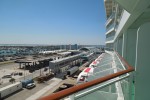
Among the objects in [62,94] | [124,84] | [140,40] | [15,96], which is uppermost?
[140,40]

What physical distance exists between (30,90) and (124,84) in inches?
867

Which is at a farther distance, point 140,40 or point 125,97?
point 140,40

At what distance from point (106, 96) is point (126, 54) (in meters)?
6.98

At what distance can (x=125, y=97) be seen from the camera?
272cm

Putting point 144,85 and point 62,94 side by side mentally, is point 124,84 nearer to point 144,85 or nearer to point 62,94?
point 144,85

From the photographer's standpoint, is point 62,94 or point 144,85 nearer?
point 62,94

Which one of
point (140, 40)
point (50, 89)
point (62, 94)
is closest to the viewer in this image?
point (62, 94)

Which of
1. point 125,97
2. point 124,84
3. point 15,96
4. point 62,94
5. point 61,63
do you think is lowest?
point 15,96

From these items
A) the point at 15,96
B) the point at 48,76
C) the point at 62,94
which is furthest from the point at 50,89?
the point at 62,94

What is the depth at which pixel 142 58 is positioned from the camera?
3342mm

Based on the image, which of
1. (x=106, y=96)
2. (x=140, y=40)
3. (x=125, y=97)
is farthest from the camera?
(x=140, y=40)

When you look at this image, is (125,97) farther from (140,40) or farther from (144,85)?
(140,40)

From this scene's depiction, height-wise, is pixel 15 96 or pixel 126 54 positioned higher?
pixel 126 54

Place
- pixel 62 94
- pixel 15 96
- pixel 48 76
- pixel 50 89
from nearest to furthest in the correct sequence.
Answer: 1. pixel 62 94
2. pixel 15 96
3. pixel 50 89
4. pixel 48 76
